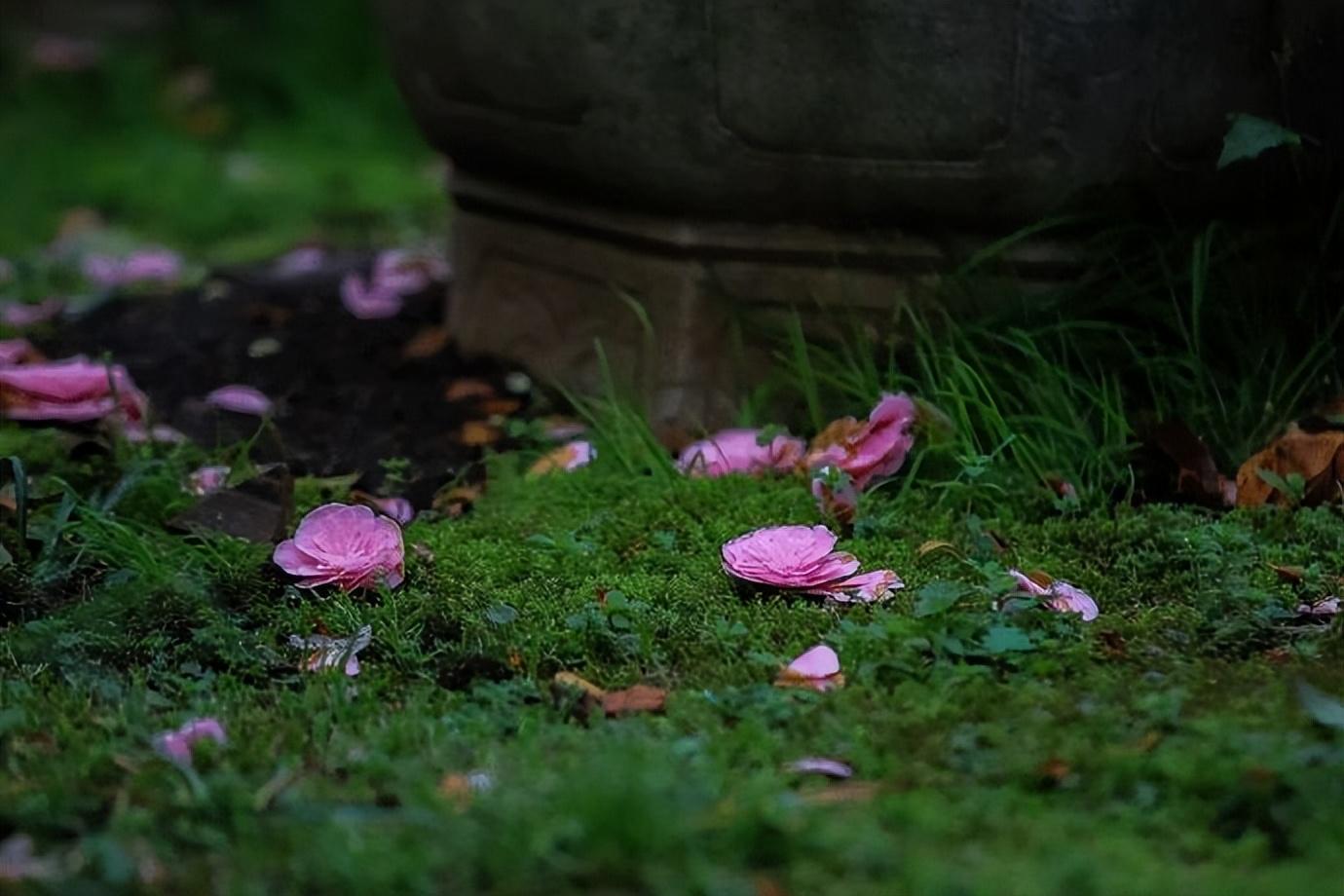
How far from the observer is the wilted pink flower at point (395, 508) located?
2.20 meters

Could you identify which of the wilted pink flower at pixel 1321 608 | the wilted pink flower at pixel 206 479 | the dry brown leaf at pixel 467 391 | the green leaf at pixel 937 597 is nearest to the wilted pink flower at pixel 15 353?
the wilted pink flower at pixel 206 479

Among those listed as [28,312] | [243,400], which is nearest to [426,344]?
[243,400]

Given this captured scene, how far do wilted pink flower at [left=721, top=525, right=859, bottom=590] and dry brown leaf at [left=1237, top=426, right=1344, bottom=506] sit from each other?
57 cm

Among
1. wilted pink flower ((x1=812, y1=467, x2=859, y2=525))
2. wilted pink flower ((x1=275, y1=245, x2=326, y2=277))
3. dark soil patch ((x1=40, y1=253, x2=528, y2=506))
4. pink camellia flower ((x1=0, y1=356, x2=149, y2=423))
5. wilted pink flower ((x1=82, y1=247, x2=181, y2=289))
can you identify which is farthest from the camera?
wilted pink flower ((x1=275, y1=245, x2=326, y2=277))

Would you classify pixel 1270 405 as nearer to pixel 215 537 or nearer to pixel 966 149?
pixel 966 149

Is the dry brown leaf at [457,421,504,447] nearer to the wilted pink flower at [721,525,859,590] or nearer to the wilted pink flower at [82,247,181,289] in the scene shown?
the wilted pink flower at [721,525,859,590]

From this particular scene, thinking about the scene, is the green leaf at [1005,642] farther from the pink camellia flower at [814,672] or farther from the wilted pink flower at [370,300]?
the wilted pink flower at [370,300]

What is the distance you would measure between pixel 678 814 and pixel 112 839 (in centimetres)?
45

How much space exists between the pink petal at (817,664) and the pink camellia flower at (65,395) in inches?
46.1

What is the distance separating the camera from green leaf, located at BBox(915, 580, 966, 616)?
5.60 ft

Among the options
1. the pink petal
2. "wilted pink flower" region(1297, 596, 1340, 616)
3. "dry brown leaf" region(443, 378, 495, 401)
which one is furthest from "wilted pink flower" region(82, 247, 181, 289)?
"wilted pink flower" region(1297, 596, 1340, 616)

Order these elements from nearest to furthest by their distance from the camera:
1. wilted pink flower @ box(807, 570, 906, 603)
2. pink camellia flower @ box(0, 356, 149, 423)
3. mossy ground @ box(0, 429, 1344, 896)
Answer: mossy ground @ box(0, 429, 1344, 896) < wilted pink flower @ box(807, 570, 906, 603) < pink camellia flower @ box(0, 356, 149, 423)

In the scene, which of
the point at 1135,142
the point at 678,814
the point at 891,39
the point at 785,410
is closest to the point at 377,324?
the point at 785,410

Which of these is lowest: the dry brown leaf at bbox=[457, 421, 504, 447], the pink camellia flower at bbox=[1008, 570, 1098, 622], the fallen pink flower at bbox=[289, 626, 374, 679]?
the dry brown leaf at bbox=[457, 421, 504, 447]
